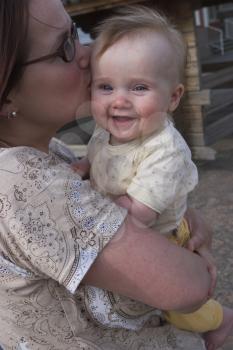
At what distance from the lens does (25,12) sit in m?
1.04

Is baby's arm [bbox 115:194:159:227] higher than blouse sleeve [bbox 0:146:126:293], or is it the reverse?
blouse sleeve [bbox 0:146:126:293]

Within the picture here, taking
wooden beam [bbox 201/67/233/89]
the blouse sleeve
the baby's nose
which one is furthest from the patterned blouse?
wooden beam [bbox 201/67/233/89]

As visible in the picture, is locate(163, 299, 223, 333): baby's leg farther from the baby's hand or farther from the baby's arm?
the baby's hand

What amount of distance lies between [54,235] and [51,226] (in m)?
0.02

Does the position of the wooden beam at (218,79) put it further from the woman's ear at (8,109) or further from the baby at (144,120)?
the woman's ear at (8,109)

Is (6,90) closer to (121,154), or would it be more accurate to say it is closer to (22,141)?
(22,141)

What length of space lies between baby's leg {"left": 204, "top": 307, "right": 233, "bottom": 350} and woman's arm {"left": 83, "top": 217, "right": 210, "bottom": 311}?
17.7 inches

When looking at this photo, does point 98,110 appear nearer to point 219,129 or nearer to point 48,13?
point 48,13

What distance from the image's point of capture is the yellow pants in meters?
1.29

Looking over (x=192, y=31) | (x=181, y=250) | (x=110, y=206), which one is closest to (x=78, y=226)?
(x=110, y=206)

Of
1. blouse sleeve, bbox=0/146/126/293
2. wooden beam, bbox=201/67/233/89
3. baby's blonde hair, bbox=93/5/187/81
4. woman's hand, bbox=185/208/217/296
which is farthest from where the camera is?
wooden beam, bbox=201/67/233/89

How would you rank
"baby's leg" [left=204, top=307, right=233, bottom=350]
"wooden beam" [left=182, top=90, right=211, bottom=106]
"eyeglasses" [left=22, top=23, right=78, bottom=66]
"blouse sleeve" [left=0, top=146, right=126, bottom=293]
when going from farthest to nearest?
"wooden beam" [left=182, top=90, right=211, bottom=106], "baby's leg" [left=204, top=307, right=233, bottom=350], "eyeglasses" [left=22, top=23, right=78, bottom=66], "blouse sleeve" [left=0, top=146, right=126, bottom=293]

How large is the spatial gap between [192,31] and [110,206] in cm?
363

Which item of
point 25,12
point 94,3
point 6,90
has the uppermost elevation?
point 25,12
